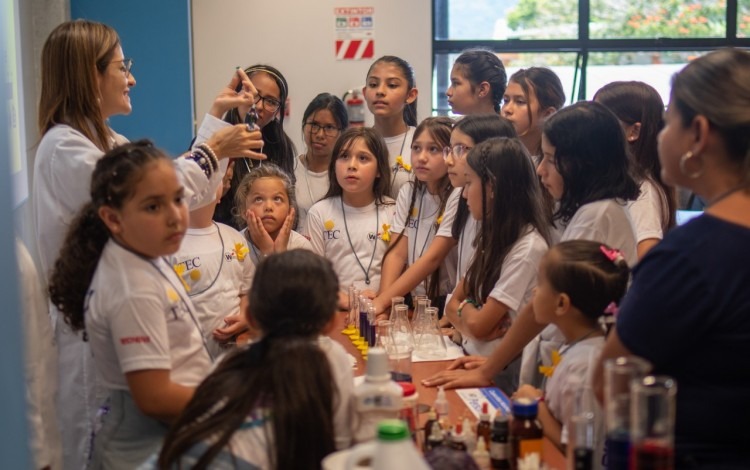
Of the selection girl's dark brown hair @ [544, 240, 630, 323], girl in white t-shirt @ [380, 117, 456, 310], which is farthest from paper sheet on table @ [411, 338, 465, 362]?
girl's dark brown hair @ [544, 240, 630, 323]

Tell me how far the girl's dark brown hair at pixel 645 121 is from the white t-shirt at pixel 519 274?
61 cm

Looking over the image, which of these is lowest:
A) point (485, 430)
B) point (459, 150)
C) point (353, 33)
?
point (485, 430)

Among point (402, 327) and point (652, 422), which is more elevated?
point (652, 422)

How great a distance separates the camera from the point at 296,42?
21.4 ft

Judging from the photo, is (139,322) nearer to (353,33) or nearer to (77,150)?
(77,150)

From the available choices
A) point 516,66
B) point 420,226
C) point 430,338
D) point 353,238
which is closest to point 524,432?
point 430,338

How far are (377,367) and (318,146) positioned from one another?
2.79m

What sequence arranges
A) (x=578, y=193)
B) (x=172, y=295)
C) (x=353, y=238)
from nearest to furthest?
(x=172, y=295) < (x=578, y=193) < (x=353, y=238)

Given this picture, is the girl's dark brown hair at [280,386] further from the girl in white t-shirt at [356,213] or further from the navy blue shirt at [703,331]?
the girl in white t-shirt at [356,213]

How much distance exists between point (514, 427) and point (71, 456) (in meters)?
1.37

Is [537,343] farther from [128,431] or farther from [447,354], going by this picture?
[128,431]

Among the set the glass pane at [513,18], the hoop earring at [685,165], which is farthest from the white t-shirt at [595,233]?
the glass pane at [513,18]

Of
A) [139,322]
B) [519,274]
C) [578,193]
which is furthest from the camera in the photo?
[519,274]

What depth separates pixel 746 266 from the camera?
1.60 meters
